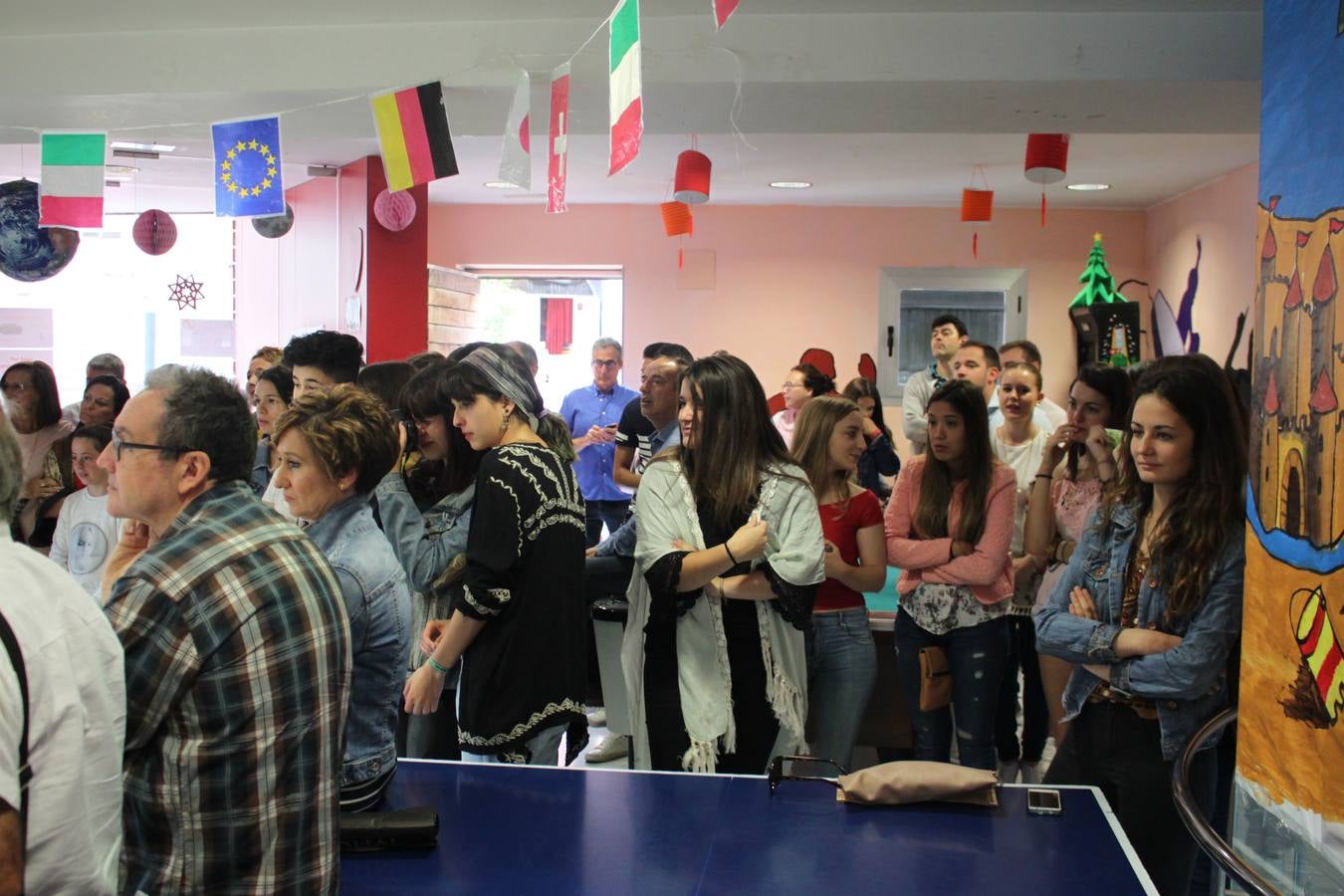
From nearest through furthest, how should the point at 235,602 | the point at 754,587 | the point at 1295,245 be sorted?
1. the point at 235,602
2. the point at 1295,245
3. the point at 754,587

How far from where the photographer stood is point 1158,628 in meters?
2.33

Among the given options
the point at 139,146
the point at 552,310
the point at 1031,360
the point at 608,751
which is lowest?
the point at 608,751

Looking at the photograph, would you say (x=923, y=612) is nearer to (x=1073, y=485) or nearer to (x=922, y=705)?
(x=922, y=705)

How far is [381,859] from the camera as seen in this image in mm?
1913

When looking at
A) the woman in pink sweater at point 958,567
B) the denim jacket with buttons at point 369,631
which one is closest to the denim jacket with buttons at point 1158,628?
the woman in pink sweater at point 958,567

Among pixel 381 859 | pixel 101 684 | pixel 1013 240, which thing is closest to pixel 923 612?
pixel 381 859

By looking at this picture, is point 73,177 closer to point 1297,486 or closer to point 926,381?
point 926,381

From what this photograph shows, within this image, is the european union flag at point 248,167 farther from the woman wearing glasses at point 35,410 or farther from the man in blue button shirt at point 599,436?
the man in blue button shirt at point 599,436

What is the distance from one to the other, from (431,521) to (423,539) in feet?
0.23

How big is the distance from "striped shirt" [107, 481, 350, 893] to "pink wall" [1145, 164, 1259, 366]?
6605mm

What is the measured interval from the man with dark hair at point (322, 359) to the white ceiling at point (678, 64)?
1.54 meters

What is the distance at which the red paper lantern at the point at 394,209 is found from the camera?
21.8 feet

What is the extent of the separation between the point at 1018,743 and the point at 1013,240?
251 inches

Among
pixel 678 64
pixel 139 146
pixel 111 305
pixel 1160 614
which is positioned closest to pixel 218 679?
pixel 1160 614
